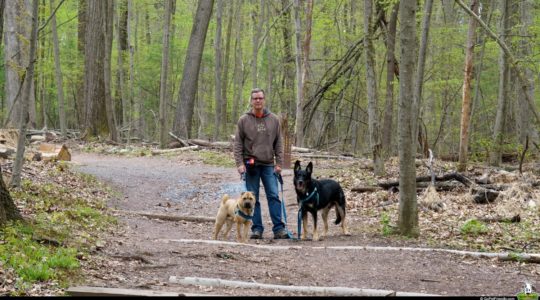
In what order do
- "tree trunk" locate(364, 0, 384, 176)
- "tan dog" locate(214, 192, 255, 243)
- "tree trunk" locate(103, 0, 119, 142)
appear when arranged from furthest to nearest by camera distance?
"tree trunk" locate(103, 0, 119, 142) < "tree trunk" locate(364, 0, 384, 176) < "tan dog" locate(214, 192, 255, 243)

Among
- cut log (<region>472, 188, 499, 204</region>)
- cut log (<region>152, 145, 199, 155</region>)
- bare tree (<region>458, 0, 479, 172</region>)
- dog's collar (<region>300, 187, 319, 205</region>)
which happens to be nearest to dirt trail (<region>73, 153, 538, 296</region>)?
dog's collar (<region>300, 187, 319, 205</region>)

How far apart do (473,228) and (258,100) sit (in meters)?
4.18

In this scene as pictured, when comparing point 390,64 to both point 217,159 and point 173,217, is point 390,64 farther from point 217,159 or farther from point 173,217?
point 173,217

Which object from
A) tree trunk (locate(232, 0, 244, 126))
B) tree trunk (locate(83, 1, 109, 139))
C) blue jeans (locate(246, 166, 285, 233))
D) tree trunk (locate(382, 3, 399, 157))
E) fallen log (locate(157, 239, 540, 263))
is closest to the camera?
fallen log (locate(157, 239, 540, 263))

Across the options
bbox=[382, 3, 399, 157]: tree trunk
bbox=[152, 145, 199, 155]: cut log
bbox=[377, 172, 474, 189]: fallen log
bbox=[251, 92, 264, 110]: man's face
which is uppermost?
bbox=[382, 3, 399, 157]: tree trunk

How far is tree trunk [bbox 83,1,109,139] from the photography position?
2384cm

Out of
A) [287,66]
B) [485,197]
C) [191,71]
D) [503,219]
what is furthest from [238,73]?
[503,219]

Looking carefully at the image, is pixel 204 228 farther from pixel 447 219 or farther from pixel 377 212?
pixel 447 219

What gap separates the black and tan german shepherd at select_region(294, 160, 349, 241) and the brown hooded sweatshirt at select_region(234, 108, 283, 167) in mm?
533

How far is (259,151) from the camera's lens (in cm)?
943

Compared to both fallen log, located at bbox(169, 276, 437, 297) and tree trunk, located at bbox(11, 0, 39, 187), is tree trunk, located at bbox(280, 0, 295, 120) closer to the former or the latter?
tree trunk, located at bbox(11, 0, 39, 187)

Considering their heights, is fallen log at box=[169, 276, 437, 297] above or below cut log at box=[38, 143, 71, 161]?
below

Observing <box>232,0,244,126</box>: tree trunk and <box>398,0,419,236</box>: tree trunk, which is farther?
<box>232,0,244,126</box>: tree trunk

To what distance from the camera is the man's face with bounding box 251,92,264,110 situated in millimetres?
9258
